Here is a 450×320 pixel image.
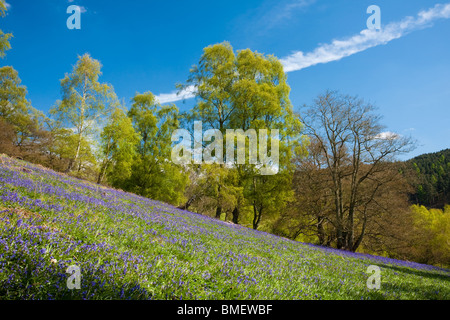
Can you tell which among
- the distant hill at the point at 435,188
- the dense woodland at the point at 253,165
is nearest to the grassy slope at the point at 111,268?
the dense woodland at the point at 253,165

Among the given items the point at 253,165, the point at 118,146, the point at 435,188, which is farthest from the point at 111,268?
the point at 435,188

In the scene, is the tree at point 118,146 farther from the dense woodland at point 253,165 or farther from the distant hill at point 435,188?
the distant hill at point 435,188

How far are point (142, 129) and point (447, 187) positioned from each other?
148m

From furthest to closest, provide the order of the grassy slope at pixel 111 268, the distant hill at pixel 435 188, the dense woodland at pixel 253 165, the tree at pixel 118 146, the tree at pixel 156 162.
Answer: the distant hill at pixel 435 188
the tree at pixel 156 162
the tree at pixel 118 146
the dense woodland at pixel 253 165
the grassy slope at pixel 111 268

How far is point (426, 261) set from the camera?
4366 centimetres

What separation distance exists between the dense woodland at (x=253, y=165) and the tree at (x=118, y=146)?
148 mm

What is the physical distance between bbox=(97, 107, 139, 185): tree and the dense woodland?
15 centimetres

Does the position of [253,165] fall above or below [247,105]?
below

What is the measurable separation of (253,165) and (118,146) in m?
20.3

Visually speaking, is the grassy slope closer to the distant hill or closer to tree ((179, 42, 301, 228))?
tree ((179, 42, 301, 228))

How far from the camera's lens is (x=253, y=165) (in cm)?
2638

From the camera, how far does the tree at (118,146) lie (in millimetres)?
31719

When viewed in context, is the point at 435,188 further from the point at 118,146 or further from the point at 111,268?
the point at 111,268

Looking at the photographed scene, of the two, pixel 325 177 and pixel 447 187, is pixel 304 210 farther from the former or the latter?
pixel 447 187
